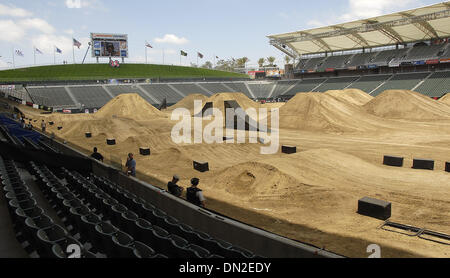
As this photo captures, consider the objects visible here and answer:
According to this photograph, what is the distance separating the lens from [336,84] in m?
74.4

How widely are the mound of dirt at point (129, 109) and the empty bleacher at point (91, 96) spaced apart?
11.9 meters

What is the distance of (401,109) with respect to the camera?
41656 mm

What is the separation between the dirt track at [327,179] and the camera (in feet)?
35.7

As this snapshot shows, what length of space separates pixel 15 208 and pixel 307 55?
295ft

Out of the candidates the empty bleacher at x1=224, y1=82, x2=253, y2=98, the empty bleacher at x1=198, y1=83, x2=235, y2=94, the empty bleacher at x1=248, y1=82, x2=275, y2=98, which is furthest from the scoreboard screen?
the empty bleacher at x1=248, y1=82, x2=275, y2=98

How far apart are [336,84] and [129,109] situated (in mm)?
49678

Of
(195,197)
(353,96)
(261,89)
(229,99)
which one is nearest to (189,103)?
(229,99)

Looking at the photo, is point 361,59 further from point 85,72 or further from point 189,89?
point 85,72

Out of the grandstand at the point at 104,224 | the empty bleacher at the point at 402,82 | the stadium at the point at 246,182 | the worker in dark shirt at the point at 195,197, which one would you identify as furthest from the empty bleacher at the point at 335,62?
the worker in dark shirt at the point at 195,197

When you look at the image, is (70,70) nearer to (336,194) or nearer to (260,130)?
(260,130)

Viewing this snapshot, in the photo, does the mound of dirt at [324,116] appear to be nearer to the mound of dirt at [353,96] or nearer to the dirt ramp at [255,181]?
the mound of dirt at [353,96]

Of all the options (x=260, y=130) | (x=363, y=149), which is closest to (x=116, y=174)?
(x=363, y=149)

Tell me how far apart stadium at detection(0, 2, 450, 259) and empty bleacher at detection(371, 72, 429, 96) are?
243 centimetres
